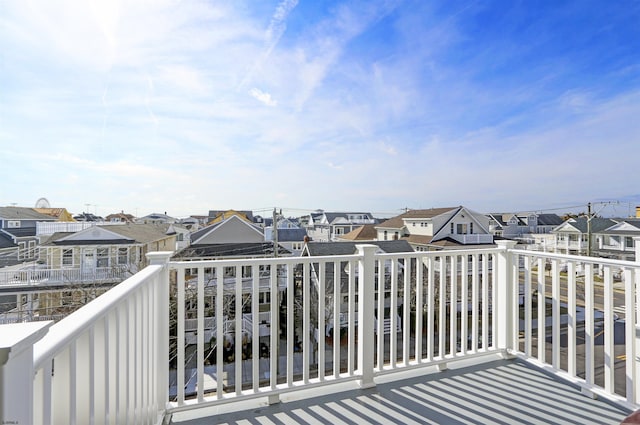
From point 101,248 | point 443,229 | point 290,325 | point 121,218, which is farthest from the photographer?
point 443,229

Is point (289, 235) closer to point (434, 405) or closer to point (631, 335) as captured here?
point (434, 405)

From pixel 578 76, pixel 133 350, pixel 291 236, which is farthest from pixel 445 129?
pixel 291 236

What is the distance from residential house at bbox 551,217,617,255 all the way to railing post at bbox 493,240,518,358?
9550 mm

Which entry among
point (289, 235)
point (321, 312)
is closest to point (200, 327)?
point (321, 312)

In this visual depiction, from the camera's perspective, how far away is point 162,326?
1.79 m

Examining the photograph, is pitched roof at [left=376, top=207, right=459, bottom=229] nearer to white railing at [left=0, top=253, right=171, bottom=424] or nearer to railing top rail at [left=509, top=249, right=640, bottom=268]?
railing top rail at [left=509, top=249, right=640, bottom=268]

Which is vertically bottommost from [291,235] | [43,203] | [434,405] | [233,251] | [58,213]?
[233,251]

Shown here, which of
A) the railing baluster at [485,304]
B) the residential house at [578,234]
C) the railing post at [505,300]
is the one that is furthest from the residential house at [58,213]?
the residential house at [578,234]

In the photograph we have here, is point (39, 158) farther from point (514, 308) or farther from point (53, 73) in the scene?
point (514, 308)

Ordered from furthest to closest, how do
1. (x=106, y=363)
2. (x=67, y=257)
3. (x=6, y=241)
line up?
(x=67, y=257), (x=6, y=241), (x=106, y=363)

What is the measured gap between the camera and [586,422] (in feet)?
5.93

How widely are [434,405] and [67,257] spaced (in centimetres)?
664

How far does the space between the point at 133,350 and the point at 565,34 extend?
6997 millimetres

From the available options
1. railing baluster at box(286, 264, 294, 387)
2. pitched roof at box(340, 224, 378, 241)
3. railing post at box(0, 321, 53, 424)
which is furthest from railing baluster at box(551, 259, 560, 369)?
pitched roof at box(340, 224, 378, 241)
